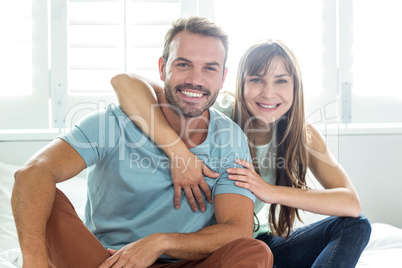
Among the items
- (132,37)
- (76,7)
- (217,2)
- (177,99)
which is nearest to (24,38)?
(76,7)

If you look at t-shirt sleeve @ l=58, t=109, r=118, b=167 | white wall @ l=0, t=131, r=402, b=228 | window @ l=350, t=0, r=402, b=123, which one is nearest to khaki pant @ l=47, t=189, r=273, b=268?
t-shirt sleeve @ l=58, t=109, r=118, b=167

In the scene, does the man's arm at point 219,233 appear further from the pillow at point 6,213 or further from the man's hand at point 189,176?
the pillow at point 6,213

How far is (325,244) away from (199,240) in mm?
524

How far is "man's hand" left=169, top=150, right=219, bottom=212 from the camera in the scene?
4.38ft

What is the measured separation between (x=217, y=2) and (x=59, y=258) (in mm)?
1603

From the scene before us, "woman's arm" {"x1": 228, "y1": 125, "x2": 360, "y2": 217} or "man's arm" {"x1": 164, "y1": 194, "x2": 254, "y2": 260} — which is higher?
"woman's arm" {"x1": 228, "y1": 125, "x2": 360, "y2": 217}

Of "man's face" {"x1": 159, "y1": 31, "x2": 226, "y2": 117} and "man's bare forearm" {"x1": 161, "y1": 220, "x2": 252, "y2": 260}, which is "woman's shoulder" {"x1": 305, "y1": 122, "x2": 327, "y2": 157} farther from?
"man's bare forearm" {"x1": 161, "y1": 220, "x2": 252, "y2": 260}

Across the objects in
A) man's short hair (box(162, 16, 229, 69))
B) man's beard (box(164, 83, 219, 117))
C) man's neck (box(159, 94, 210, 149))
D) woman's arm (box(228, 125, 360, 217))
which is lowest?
woman's arm (box(228, 125, 360, 217))

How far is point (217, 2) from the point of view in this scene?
229 centimetres

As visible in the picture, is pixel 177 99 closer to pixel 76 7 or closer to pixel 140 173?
pixel 140 173

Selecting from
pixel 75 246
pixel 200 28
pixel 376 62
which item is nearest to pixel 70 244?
pixel 75 246

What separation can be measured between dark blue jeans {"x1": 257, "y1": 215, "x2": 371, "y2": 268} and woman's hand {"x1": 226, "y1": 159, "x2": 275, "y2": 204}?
0.24 metres

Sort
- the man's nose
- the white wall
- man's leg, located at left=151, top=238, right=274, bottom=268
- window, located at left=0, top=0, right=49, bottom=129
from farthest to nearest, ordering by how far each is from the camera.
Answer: the white wall → window, located at left=0, top=0, right=49, bottom=129 → the man's nose → man's leg, located at left=151, top=238, right=274, bottom=268

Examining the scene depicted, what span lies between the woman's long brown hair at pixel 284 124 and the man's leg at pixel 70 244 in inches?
27.5
